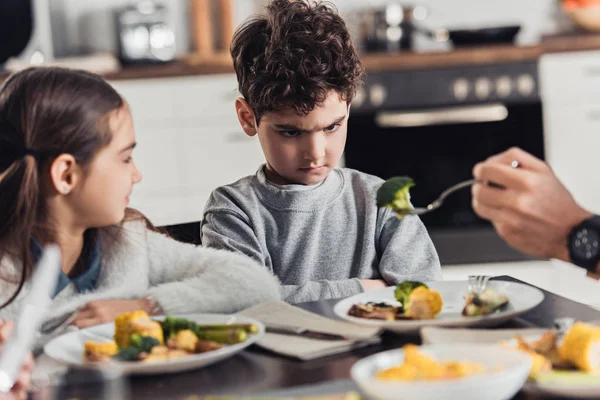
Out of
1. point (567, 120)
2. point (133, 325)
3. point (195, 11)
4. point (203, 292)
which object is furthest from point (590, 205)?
point (133, 325)

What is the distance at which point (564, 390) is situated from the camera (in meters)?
0.88

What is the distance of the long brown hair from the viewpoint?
1534 mm

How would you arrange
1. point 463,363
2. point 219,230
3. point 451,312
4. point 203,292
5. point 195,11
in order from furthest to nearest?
point 195,11 → point 219,230 → point 203,292 → point 451,312 → point 463,363

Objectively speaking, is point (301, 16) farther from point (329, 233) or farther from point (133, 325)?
point (133, 325)

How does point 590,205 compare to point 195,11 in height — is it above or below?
below

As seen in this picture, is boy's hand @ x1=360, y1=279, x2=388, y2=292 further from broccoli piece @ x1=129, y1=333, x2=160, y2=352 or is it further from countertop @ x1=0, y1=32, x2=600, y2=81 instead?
countertop @ x1=0, y1=32, x2=600, y2=81

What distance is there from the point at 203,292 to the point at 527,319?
21.3 inches

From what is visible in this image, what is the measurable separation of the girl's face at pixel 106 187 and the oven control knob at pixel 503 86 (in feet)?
8.15

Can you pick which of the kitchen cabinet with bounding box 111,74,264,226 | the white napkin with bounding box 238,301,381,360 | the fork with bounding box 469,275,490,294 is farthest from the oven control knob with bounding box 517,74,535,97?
the white napkin with bounding box 238,301,381,360

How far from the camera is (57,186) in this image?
1576 mm

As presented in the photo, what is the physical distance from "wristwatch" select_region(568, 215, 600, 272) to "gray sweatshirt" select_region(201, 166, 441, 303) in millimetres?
606

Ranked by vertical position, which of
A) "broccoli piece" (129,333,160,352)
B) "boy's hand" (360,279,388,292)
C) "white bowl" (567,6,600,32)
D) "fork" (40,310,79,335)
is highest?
"white bowl" (567,6,600,32)

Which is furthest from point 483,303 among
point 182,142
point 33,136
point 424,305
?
point 182,142

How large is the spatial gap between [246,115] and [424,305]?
74 centimetres
